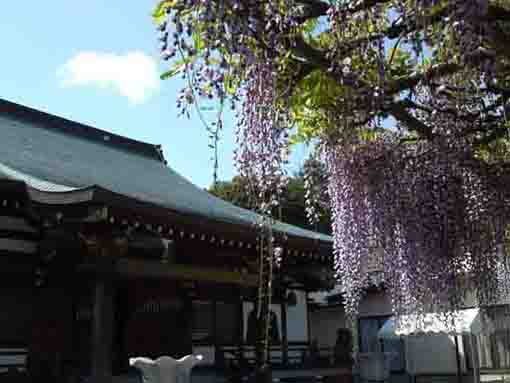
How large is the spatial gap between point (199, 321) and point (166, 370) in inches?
135

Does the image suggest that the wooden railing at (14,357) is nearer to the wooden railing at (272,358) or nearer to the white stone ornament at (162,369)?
the white stone ornament at (162,369)

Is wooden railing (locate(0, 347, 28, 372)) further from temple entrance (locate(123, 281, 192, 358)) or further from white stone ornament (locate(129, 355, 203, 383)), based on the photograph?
white stone ornament (locate(129, 355, 203, 383))

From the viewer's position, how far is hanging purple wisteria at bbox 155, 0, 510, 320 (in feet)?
9.23

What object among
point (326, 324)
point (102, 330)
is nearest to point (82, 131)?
point (102, 330)

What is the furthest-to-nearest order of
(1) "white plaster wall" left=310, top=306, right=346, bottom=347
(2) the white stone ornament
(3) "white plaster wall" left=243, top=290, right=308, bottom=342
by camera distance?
(1) "white plaster wall" left=310, top=306, right=346, bottom=347 → (3) "white plaster wall" left=243, top=290, right=308, bottom=342 → (2) the white stone ornament

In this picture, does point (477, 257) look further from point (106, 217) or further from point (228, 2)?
point (106, 217)

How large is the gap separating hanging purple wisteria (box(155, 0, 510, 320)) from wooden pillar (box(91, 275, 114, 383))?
3.03 meters

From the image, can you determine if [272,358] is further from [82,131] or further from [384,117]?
[384,117]

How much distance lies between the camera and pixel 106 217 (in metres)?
6.52

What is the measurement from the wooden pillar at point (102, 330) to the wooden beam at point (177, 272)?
0.97 feet

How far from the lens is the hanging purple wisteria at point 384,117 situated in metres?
2.81

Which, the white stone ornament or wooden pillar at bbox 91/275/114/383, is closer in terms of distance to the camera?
the white stone ornament

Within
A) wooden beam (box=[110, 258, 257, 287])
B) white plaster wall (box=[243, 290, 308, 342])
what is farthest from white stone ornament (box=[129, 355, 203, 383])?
white plaster wall (box=[243, 290, 308, 342])

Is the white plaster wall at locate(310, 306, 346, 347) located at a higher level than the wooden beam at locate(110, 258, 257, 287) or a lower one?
lower
